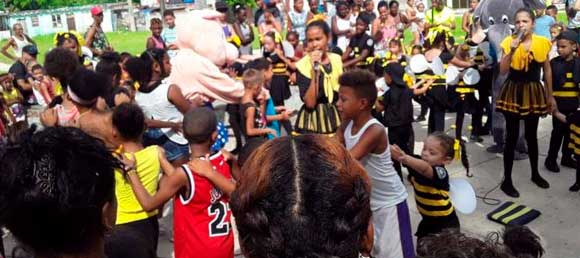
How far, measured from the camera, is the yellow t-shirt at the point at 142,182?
3.32 metres

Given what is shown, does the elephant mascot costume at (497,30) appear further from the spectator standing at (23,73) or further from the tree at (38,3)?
the tree at (38,3)

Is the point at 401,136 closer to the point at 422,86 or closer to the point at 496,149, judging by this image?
the point at 422,86

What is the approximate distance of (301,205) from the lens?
137cm

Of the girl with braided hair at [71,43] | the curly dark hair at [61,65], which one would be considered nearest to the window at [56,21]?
the girl with braided hair at [71,43]

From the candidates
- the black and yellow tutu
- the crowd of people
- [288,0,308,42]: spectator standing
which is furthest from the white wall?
the black and yellow tutu

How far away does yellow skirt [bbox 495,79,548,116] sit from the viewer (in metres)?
5.64

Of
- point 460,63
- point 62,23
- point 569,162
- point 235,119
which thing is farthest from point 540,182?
point 62,23

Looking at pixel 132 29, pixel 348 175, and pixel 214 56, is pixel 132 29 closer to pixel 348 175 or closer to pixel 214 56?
pixel 214 56

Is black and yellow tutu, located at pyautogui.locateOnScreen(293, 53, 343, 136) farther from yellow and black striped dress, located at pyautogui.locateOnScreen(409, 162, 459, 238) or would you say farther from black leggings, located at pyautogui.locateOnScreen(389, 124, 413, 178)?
yellow and black striped dress, located at pyautogui.locateOnScreen(409, 162, 459, 238)

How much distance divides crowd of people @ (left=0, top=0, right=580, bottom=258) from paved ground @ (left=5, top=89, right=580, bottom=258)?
16 centimetres

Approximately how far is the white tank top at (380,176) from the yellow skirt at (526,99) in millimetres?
2521

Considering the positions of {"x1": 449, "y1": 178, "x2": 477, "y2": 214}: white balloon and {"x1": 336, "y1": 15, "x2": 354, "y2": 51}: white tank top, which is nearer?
{"x1": 449, "y1": 178, "x2": 477, "y2": 214}: white balloon

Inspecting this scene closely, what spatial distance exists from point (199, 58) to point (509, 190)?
3216 mm

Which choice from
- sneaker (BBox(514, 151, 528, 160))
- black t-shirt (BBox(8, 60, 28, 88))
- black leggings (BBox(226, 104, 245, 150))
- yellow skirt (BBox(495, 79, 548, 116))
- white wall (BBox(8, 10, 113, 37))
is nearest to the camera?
yellow skirt (BBox(495, 79, 548, 116))
